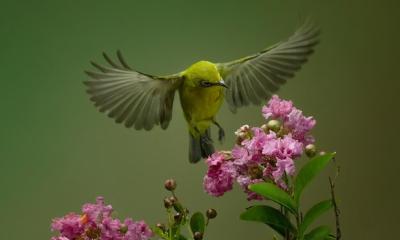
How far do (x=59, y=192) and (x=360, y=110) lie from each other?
1217 mm

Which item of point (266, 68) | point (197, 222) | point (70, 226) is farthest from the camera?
point (266, 68)

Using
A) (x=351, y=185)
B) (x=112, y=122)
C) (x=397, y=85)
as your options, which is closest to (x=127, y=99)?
(x=112, y=122)

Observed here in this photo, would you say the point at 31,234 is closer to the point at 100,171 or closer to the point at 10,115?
the point at 100,171

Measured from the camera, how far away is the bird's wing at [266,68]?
1.71m

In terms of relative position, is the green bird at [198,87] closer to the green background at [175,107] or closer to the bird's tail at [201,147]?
the bird's tail at [201,147]

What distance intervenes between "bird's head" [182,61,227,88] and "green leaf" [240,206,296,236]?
52cm

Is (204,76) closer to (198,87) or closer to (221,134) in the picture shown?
(198,87)

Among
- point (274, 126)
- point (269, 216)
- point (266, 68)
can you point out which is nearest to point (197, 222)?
point (269, 216)

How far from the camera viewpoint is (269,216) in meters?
1.21

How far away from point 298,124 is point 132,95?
2.05 ft

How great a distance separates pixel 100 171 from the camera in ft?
6.56

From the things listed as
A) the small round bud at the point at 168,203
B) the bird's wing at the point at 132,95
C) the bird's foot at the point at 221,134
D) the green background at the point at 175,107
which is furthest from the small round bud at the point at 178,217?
the green background at the point at 175,107

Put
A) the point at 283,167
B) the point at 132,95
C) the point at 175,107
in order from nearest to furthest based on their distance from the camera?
the point at 283,167, the point at 132,95, the point at 175,107

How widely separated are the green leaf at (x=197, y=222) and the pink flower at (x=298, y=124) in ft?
1.05
